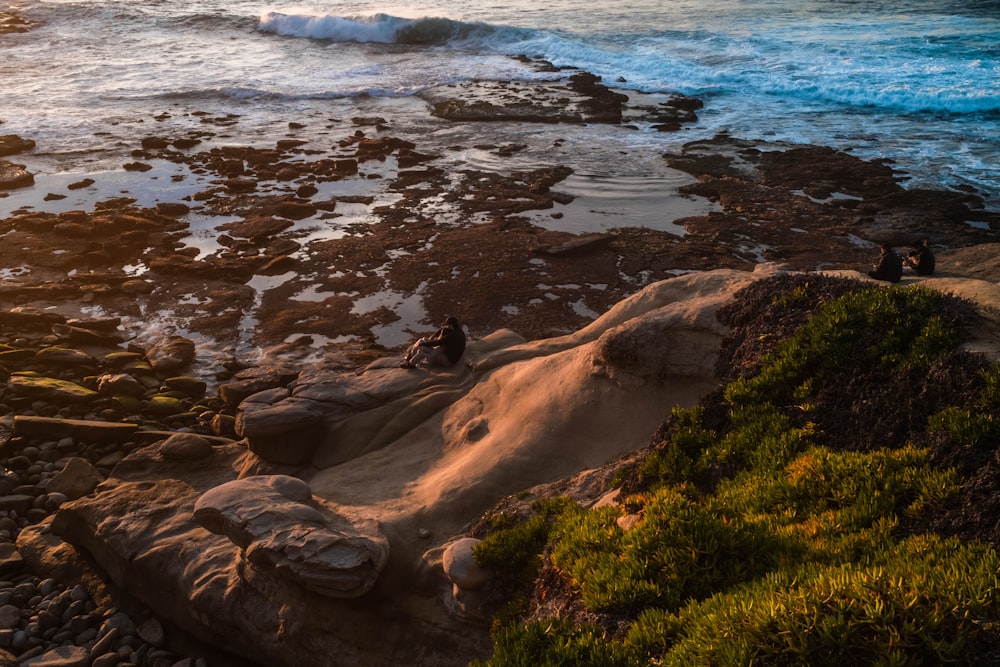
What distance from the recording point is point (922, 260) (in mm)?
14625

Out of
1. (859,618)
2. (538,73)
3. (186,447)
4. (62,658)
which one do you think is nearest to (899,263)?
(859,618)

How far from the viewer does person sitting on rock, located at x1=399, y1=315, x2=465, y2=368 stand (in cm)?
1255

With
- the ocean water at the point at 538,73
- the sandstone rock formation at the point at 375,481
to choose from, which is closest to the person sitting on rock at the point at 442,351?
the sandstone rock formation at the point at 375,481

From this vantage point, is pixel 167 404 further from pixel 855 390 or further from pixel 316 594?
pixel 855 390

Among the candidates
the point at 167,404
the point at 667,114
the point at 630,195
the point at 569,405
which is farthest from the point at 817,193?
the point at 167,404

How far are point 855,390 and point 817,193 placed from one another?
16023 millimetres

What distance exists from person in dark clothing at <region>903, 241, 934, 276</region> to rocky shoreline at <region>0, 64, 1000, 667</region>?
1.74 meters

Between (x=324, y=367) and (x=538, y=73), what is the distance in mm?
29277

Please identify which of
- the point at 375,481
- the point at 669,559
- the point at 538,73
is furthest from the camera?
the point at 538,73

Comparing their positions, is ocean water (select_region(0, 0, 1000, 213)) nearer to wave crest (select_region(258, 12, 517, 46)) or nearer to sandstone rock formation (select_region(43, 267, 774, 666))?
wave crest (select_region(258, 12, 517, 46))

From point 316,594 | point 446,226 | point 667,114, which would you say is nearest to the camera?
point 316,594

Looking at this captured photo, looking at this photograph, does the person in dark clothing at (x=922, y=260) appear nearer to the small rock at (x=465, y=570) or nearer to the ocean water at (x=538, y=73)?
the ocean water at (x=538, y=73)

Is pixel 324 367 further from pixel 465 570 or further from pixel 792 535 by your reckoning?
pixel 792 535

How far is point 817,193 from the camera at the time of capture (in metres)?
21.4
